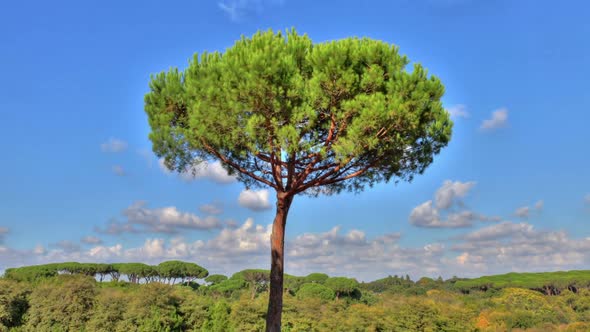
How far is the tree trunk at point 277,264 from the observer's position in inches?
398

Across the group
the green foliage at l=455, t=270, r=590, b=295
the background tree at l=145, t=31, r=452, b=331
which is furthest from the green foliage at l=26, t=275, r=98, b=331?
the green foliage at l=455, t=270, r=590, b=295

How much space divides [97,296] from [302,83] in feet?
53.8

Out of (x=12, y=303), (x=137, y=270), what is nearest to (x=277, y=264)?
(x=12, y=303)

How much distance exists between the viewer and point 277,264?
34.2 feet

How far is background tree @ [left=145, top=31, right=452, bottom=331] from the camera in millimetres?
9656

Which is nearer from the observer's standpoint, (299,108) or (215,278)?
(299,108)

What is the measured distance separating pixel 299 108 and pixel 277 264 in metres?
3.49

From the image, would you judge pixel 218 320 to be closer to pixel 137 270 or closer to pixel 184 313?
pixel 184 313

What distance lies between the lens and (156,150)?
11906mm

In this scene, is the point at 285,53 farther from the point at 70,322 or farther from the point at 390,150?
the point at 70,322

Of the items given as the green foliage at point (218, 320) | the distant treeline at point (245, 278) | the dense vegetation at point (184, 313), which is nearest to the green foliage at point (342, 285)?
the distant treeline at point (245, 278)

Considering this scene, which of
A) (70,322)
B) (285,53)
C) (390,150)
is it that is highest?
(285,53)

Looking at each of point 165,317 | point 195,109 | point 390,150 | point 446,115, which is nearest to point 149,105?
point 195,109

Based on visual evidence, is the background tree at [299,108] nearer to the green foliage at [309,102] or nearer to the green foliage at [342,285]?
the green foliage at [309,102]
